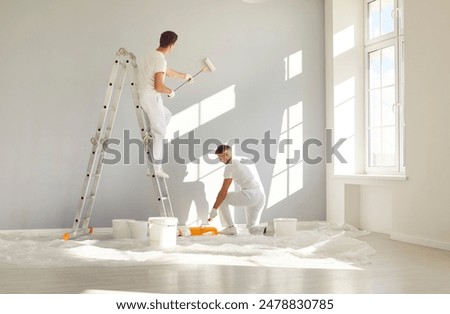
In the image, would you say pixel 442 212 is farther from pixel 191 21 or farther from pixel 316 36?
pixel 191 21

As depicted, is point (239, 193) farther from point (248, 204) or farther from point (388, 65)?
point (388, 65)

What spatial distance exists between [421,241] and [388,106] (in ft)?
6.20

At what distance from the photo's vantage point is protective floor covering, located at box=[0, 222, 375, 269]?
4.29 metres

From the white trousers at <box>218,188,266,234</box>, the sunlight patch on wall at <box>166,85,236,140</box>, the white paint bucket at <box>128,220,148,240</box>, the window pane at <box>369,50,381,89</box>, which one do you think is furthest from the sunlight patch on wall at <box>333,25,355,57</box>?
the white paint bucket at <box>128,220,148,240</box>

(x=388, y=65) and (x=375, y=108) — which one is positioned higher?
(x=388, y=65)

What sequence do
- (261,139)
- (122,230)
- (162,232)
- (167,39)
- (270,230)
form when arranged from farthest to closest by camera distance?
(261,139) → (270,230) → (122,230) → (167,39) → (162,232)

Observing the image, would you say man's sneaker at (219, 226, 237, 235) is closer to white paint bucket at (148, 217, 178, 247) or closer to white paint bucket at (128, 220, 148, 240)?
white paint bucket at (128, 220, 148, 240)

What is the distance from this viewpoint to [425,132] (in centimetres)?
544

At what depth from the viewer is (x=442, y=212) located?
522 cm

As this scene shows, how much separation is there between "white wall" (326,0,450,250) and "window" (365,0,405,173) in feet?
2.47

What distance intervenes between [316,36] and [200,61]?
1576 mm

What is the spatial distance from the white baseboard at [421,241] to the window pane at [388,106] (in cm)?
145

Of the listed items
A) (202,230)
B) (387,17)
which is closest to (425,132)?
(387,17)

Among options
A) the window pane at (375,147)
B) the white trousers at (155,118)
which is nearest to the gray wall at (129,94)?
the window pane at (375,147)
